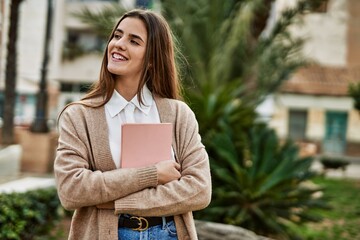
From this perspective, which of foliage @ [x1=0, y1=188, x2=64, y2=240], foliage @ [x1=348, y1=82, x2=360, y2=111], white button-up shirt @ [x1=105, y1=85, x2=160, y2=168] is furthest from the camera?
foliage @ [x1=348, y1=82, x2=360, y2=111]

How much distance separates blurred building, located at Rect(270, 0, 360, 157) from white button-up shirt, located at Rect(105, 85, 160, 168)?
2709cm

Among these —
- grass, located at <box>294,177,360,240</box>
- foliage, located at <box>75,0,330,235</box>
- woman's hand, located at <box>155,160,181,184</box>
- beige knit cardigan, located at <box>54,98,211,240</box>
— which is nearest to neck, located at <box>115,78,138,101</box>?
beige knit cardigan, located at <box>54,98,211,240</box>

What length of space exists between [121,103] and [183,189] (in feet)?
1.30

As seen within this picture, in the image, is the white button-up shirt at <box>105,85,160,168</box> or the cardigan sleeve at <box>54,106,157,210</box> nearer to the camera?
the cardigan sleeve at <box>54,106,157,210</box>

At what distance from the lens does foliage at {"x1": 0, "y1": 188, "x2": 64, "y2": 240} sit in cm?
414

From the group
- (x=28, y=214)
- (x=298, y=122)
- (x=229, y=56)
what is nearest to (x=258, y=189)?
(x=28, y=214)

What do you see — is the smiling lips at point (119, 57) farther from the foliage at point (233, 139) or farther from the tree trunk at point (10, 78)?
the tree trunk at point (10, 78)

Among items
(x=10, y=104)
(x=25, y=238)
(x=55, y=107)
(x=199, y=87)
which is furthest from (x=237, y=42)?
(x=55, y=107)

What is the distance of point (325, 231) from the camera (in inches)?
317

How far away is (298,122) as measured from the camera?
30.3 metres

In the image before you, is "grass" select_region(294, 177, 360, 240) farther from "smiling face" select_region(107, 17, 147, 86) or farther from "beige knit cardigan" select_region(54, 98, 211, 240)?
"smiling face" select_region(107, 17, 147, 86)

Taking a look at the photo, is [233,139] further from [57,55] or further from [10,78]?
[57,55]

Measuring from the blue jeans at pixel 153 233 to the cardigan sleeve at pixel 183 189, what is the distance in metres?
0.05

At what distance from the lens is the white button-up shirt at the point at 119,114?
2.06 m
